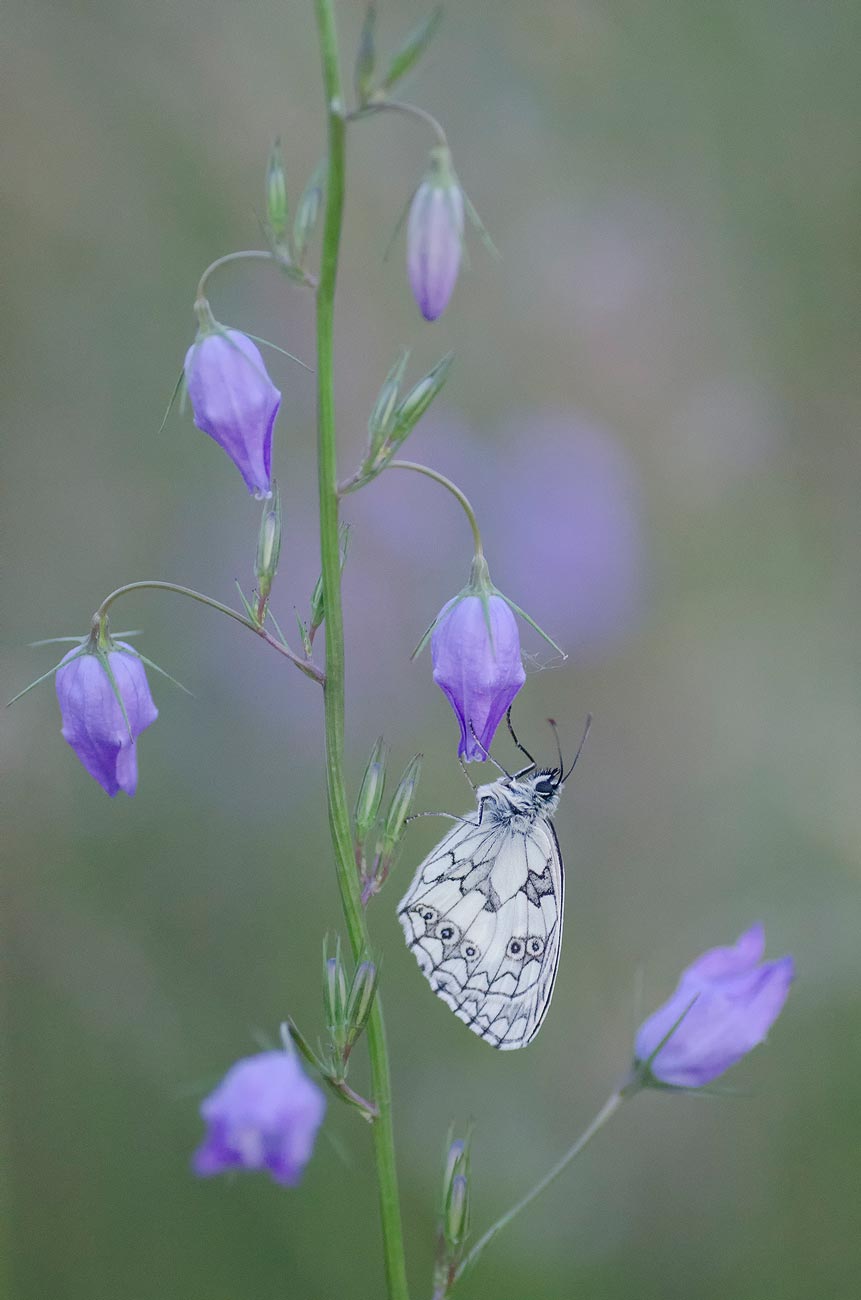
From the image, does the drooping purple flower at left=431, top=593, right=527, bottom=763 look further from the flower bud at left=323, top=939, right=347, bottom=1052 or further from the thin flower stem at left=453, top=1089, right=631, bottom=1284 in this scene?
the thin flower stem at left=453, top=1089, right=631, bottom=1284

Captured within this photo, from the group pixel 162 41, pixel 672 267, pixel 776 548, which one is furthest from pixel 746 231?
pixel 162 41

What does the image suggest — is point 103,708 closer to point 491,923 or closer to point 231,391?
point 231,391

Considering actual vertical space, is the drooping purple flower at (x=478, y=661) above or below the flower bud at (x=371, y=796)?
above

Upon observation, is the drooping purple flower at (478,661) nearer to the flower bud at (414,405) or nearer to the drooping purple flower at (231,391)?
the flower bud at (414,405)

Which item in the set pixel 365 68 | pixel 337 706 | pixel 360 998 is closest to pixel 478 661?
pixel 337 706

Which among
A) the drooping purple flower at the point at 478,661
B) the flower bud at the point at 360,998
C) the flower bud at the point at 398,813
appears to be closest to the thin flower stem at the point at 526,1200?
the flower bud at the point at 360,998

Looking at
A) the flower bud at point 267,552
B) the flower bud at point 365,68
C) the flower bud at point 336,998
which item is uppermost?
the flower bud at point 365,68

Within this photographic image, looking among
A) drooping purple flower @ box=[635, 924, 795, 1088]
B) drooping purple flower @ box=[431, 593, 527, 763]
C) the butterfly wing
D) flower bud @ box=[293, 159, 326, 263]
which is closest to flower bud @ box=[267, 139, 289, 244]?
flower bud @ box=[293, 159, 326, 263]
